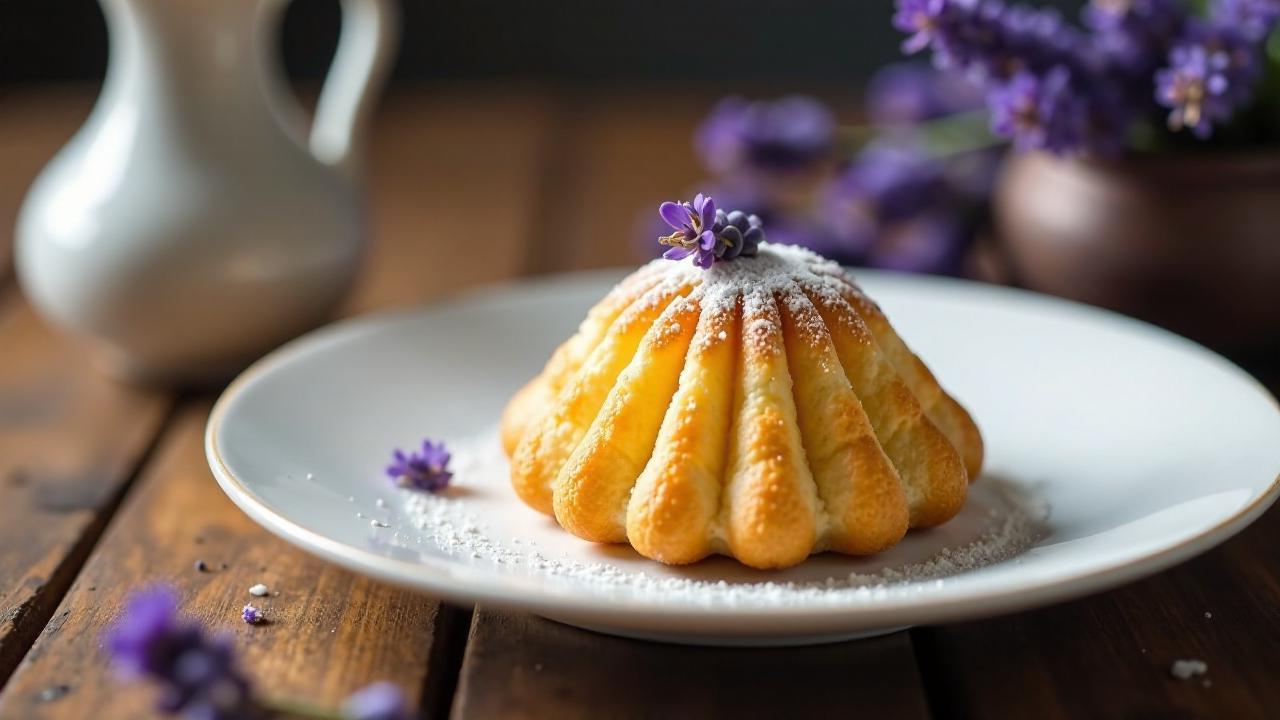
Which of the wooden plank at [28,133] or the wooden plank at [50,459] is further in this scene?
the wooden plank at [28,133]

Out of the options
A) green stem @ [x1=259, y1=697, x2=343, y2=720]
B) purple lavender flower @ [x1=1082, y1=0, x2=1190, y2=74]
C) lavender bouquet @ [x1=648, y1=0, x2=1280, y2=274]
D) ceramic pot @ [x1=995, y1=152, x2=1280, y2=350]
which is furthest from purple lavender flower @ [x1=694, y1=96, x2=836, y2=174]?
green stem @ [x1=259, y1=697, x2=343, y2=720]

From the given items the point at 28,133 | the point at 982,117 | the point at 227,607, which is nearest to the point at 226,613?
the point at 227,607

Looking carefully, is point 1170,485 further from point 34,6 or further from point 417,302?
point 34,6

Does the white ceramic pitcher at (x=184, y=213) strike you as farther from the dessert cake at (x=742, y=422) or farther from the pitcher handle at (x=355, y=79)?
the dessert cake at (x=742, y=422)

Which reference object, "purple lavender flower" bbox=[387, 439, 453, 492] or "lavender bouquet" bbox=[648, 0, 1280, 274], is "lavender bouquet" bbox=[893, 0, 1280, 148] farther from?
"purple lavender flower" bbox=[387, 439, 453, 492]

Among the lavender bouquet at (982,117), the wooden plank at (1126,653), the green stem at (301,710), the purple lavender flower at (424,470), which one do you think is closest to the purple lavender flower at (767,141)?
the lavender bouquet at (982,117)

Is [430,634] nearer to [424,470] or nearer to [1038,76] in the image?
[424,470]
